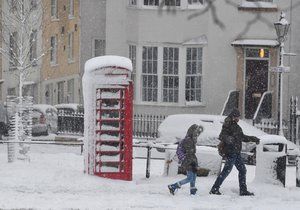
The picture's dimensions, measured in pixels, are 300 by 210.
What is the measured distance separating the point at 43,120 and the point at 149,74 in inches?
172

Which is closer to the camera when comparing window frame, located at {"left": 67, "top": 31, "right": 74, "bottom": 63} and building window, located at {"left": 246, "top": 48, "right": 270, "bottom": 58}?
building window, located at {"left": 246, "top": 48, "right": 270, "bottom": 58}

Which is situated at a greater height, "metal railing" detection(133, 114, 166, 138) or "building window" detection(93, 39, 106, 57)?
"building window" detection(93, 39, 106, 57)

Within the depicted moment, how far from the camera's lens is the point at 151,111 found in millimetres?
30859

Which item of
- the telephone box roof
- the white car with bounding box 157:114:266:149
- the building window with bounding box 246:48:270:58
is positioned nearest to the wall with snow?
the telephone box roof

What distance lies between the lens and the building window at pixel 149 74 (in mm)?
30875

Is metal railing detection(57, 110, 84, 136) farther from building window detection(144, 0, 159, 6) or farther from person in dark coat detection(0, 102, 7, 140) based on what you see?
building window detection(144, 0, 159, 6)

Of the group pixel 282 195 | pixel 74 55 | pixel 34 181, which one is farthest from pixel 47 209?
pixel 74 55

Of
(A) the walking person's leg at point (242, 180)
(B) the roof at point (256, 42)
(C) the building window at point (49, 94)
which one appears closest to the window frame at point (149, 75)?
(B) the roof at point (256, 42)

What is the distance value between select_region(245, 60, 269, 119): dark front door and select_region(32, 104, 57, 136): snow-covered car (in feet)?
24.1

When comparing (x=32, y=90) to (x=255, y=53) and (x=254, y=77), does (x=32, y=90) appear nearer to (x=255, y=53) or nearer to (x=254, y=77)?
(x=254, y=77)

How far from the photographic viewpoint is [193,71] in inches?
1209

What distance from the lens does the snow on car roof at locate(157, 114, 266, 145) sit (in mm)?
23906

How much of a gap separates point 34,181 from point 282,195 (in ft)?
15.6

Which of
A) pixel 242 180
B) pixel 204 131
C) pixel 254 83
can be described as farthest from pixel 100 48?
pixel 242 180
